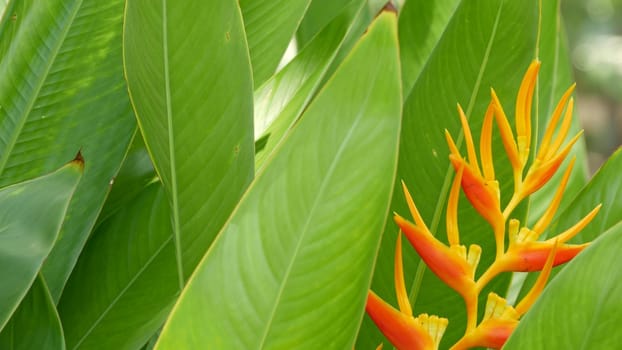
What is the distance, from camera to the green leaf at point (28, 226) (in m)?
0.46

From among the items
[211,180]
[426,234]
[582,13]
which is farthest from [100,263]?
[582,13]

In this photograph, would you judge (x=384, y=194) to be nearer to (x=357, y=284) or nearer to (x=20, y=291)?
(x=357, y=284)

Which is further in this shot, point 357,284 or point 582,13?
point 582,13

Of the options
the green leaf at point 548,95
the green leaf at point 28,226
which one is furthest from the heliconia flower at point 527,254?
the green leaf at point 548,95

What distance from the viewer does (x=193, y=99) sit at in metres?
0.53

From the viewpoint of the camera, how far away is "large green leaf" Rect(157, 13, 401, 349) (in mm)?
409

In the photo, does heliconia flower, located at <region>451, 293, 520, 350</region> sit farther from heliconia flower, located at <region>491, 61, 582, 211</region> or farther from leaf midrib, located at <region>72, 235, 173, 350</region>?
leaf midrib, located at <region>72, 235, 173, 350</region>

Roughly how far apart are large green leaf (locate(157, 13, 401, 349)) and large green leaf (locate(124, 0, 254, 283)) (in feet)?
0.41

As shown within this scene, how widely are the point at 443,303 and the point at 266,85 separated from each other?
28 cm

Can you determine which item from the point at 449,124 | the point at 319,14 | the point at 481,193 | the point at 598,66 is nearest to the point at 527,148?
the point at 481,193

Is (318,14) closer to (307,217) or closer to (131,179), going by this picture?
(131,179)

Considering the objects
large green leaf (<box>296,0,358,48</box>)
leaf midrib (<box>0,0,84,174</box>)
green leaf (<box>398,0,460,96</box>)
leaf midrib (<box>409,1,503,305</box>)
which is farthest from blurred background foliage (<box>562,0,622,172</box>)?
leaf midrib (<box>0,0,84,174</box>)

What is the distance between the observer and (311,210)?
414mm

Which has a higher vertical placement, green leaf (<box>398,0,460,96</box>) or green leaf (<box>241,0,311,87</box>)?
green leaf (<box>241,0,311,87</box>)
